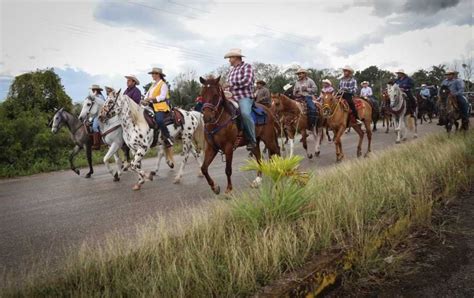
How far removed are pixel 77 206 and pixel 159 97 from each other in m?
3.42

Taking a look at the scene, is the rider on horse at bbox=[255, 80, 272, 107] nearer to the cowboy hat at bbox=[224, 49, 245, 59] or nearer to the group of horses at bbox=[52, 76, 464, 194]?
the group of horses at bbox=[52, 76, 464, 194]

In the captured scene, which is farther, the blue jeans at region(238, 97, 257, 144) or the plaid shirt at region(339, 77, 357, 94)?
the plaid shirt at region(339, 77, 357, 94)

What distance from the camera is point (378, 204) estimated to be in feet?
15.1

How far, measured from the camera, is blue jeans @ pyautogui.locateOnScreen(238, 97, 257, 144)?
23.5ft

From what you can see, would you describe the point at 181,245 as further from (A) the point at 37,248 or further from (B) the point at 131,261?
(A) the point at 37,248

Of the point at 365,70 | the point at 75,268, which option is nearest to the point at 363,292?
the point at 75,268

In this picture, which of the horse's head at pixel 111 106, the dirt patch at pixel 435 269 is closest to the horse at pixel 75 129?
the horse's head at pixel 111 106

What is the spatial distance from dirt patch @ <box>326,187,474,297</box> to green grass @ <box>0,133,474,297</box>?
178mm

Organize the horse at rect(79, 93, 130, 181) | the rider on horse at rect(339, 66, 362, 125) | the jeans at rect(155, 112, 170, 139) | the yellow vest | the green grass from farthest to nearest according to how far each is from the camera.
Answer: the rider on horse at rect(339, 66, 362, 125)
the horse at rect(79, 93, 130, 181)
the jeans at rect(155, 112, 170, 139)
the yellow vest
the green grass

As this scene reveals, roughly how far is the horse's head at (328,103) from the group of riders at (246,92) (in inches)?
22.4

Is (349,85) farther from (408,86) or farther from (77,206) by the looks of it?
(77,206)

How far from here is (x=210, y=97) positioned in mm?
6406

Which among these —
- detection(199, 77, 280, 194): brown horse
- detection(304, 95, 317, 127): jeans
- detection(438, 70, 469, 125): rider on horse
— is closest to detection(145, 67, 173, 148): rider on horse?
detection(199, 77, 280, 194): brown horse

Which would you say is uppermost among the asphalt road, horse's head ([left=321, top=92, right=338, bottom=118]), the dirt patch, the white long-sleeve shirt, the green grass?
the white long-sleeve shirt
